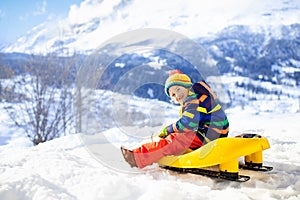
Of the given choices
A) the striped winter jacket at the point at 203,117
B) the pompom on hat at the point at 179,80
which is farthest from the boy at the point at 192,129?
the pompom on hat at the point at 179,80

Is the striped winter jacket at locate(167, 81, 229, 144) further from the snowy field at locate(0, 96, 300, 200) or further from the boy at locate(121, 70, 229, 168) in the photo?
the snowy field at locate(0, 96, 300, 200)

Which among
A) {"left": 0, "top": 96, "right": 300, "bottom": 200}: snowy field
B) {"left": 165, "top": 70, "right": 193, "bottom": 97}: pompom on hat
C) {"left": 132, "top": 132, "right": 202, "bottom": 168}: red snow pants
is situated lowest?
{"left": 0, "top": 96, "right": 300, "bottom": 200}: snowy field

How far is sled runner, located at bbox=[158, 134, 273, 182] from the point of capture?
3.06m

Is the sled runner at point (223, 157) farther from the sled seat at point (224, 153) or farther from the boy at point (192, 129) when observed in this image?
the boy at point (192, 129)

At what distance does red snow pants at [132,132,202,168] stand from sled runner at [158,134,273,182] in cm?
10

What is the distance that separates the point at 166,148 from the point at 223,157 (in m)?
0.73

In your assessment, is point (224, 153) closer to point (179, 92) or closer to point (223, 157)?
point (223, 157)

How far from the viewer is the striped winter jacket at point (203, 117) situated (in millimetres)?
3428

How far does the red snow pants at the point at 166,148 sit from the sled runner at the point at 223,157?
103mm

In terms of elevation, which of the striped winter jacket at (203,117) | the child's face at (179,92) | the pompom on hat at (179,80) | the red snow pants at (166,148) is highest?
the pompom on hat at (179,80)

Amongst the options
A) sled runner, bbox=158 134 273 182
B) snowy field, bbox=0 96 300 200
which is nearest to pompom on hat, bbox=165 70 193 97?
sled runner, bbox=158 134 273 182

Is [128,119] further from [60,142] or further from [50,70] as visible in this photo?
[50,70]

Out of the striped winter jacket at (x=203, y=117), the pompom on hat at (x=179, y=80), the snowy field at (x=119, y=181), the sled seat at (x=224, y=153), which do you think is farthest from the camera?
→ the pompom on hat at (x=179, y=80)

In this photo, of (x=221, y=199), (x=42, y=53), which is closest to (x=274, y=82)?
(x=42, y=53)
